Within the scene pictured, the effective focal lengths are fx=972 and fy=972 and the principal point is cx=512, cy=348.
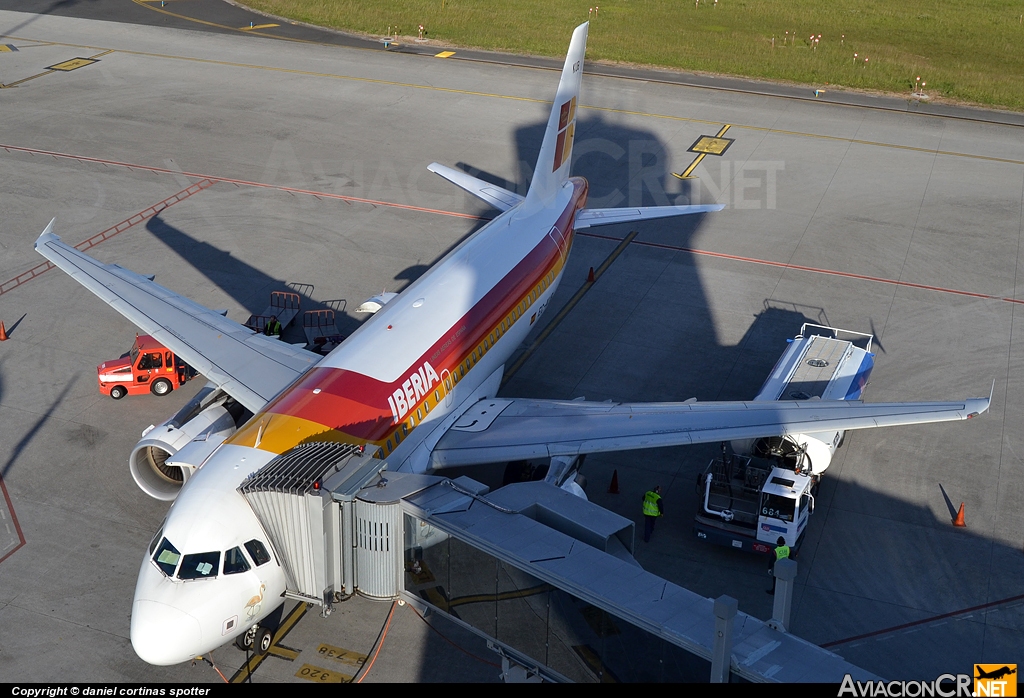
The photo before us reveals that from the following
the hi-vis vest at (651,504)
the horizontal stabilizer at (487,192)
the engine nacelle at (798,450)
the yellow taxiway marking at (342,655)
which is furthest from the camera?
the horizontal stabilizer at (487,192)

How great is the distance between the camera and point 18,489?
29.3 metres

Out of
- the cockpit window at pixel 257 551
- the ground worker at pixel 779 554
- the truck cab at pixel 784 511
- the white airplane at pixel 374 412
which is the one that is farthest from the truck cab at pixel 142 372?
the ground worker at pixel 779 554

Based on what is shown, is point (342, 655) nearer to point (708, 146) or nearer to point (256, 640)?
point (256, 640)

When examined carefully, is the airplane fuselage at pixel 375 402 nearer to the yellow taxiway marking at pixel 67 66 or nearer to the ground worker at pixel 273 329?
the ground worker at pixel 273 329

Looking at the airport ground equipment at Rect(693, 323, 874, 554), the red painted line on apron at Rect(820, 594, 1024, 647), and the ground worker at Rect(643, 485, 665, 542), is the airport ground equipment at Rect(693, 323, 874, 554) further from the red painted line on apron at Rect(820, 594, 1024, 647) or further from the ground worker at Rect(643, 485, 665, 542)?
the red painted line on apron at Rect(820, 594, 1024, 647)

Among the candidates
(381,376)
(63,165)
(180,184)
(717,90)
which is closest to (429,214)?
(180,184)

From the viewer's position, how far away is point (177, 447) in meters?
27.0

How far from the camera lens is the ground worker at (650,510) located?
89.2 feet

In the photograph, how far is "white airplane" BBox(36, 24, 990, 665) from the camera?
2070cm

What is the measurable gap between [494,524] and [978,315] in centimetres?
2881

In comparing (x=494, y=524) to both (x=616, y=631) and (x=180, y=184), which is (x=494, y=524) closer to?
(x=616, y=631)

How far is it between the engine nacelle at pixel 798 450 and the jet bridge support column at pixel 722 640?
1406cm

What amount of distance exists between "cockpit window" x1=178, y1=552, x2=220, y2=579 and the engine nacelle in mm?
16269

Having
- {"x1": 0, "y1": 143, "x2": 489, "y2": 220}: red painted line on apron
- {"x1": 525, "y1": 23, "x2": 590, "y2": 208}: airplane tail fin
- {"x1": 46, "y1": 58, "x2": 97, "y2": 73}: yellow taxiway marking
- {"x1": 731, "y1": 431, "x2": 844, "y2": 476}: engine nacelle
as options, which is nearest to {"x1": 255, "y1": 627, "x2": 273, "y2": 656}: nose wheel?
{"x1": 731, "y1": 431, "x2": 844, "y2": 476}: engine nacelle
